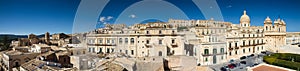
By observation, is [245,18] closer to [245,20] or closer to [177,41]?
[245,20]

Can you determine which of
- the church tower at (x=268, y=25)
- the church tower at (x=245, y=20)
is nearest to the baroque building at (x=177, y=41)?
the church tower at (x=268, y=25)

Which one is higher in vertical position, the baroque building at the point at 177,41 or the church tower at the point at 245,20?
the church tower at the point at 245,20

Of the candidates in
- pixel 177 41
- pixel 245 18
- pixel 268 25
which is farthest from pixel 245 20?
pixel 177 41

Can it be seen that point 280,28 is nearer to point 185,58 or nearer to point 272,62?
point 272,62

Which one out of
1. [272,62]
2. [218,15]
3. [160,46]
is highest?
[218,15]

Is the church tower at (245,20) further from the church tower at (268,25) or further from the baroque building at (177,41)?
the baroque building at (177,41)

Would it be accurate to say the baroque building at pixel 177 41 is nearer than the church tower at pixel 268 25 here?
Yes

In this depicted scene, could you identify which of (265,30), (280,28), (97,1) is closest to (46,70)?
(97,1)

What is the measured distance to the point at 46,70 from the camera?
11812mm

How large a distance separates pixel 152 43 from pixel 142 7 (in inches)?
137

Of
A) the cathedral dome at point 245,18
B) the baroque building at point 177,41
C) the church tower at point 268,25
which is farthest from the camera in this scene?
the cathedral dome at point 245,18

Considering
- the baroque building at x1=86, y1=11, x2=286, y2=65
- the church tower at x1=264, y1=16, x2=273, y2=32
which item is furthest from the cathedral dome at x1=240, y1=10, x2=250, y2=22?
the baroque building at x1=86, y1=11, x2=286, y2=65

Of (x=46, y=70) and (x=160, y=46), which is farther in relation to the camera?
(x=160, y=46)

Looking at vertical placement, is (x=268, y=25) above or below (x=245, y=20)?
below
